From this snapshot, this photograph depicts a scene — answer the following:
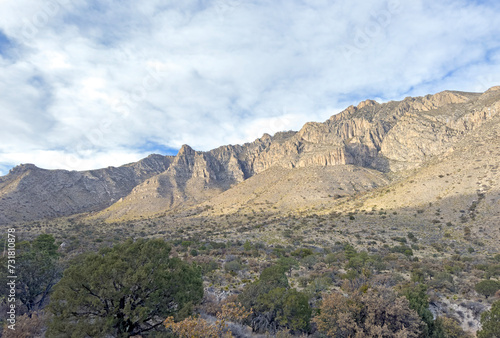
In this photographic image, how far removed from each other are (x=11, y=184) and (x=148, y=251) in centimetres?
16757

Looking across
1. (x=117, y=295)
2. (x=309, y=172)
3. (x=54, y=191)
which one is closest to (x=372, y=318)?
(x=117, y=295)

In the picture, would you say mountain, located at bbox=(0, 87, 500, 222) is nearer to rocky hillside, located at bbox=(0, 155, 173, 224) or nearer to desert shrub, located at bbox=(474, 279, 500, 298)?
rocky hillside, located at bbox=(0, 155, 173, 224)

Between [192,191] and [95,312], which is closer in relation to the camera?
[95,312]

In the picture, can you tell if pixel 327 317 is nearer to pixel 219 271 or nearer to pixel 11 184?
pixel 219 271

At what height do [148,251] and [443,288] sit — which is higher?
[148,251]

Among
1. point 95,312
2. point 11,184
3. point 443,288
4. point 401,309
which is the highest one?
point 11,184

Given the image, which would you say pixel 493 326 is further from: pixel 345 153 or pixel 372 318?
pixel 345 153

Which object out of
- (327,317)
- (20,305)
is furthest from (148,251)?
(20,305)

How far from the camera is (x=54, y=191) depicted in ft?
455

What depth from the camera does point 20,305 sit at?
1655 centimetres

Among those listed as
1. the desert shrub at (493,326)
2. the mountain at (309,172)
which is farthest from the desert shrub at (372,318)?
the mountain at (309,172)

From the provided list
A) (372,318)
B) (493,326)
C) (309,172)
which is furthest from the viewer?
(309,172)

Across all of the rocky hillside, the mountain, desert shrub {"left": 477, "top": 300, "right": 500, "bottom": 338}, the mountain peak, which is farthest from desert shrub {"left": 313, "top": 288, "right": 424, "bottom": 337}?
the mountain peak

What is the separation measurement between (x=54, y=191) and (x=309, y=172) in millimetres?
145388
